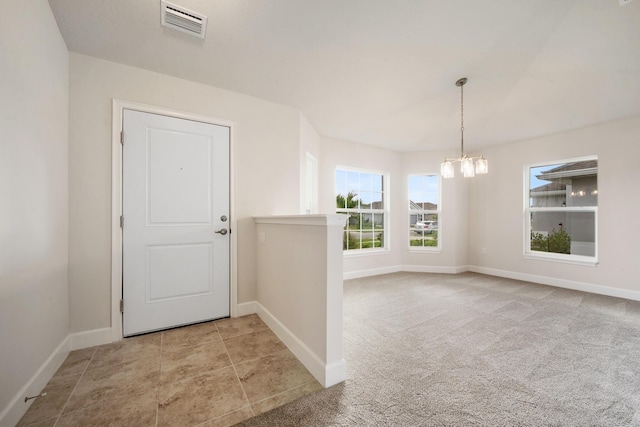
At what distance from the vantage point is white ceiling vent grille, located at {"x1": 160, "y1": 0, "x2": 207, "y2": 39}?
1.78 metres

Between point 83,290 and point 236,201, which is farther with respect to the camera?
point 236,201

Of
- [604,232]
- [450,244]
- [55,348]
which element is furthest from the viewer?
[450,244]

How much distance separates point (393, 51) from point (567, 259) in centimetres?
424

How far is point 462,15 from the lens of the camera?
2053mm

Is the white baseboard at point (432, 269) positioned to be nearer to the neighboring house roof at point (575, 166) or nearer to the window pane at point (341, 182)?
the window pane at point (341, 182)

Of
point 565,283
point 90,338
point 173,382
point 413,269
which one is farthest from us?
point 413,269

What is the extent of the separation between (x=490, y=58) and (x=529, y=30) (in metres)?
0.34

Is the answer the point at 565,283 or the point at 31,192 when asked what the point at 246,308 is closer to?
the point at 31,192

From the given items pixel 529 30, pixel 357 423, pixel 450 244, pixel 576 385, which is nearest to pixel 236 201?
pixel 357 423

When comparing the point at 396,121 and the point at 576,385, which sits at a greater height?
the point at 396,121

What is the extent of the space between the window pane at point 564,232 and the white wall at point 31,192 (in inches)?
243

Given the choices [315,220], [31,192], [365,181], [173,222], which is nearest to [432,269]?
[365,181]

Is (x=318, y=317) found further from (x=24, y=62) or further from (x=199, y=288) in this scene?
(x=24, y=62)

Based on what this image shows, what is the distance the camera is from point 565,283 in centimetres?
381
